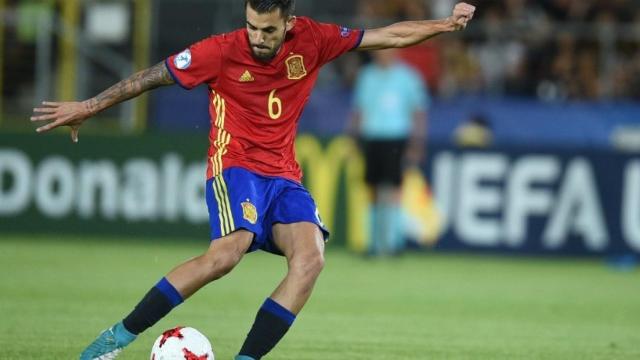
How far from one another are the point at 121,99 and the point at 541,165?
9907 millimetres

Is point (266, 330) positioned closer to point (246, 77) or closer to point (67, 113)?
point (246, 77)

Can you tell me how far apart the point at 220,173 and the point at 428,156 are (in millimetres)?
9341

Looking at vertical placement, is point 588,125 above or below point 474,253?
above

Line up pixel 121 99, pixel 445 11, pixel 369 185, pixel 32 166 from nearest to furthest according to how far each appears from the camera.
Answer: pixel 121 99 < pixel 369 185 < pixel 32 166 < pixel 445 11

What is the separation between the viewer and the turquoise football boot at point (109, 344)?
6633 millimetres

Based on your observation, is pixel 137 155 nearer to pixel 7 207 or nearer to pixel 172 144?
pixel 172 144

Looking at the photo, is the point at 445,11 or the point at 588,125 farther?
the point at 445,11

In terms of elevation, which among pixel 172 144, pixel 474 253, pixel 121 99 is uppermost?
pixel 121 99

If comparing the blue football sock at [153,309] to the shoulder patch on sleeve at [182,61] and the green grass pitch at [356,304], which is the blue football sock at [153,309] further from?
the shoulder patch on sleeve at [182,61]

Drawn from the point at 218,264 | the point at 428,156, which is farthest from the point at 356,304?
the point at 428,156

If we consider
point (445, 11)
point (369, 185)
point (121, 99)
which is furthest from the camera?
point (445, 11)

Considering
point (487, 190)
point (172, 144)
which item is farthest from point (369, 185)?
point (172, 144)

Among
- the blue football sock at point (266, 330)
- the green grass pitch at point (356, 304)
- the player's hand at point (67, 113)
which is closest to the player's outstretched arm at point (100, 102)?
the player's hand at point (67, 113)

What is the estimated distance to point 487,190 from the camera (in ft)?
52.5
